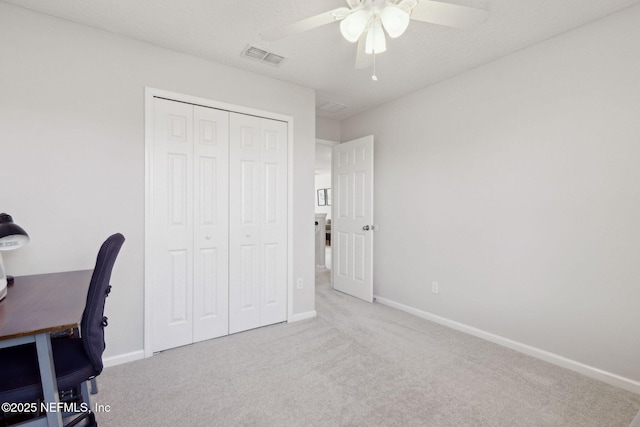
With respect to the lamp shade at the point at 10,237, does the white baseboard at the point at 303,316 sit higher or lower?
lower

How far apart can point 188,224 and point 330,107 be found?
2.40m

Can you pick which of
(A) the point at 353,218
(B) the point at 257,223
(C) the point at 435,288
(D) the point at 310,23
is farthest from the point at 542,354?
(D) the point at 310,23

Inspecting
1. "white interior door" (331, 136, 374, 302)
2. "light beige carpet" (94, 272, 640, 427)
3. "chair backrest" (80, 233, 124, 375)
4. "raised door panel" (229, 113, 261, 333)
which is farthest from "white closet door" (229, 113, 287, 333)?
"chair backrest" (80, 233, 124, 375)

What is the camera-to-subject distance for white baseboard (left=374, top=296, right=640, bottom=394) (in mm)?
2014

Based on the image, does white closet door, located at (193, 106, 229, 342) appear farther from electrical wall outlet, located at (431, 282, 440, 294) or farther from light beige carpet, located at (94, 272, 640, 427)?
electrical wall outlet, located at (431, 282, 440, 294)

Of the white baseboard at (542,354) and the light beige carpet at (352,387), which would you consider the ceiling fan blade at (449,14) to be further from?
the white baseboard at (542,354)

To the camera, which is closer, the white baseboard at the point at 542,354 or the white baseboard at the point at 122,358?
the white baseboard at the point at 542,354

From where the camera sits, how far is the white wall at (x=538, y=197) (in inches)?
80.3

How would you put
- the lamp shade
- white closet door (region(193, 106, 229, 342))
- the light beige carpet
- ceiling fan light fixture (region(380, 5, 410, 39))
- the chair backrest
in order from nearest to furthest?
the chair backrest < ceiling fan light fixture (region(380, 5, 410, 39)) < the lamp shade < the light beige carpet < white closet door (region(193, 106, 229, 342))

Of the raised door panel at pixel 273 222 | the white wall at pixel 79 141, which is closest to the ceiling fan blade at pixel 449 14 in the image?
the raised door panel at pixel 273 222

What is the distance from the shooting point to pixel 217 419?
66.4 inches

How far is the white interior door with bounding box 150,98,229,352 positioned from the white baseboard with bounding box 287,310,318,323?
0.70 meters

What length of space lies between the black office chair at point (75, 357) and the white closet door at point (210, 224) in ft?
3.91

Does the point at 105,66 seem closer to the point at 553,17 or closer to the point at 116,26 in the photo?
the point at 116,26
